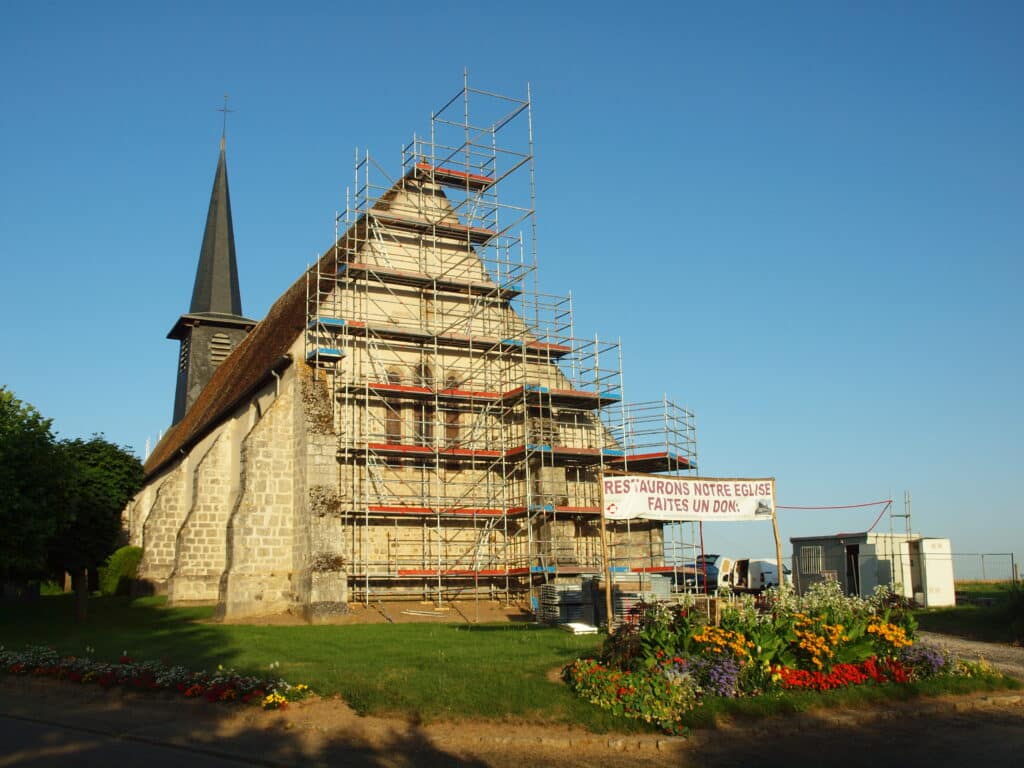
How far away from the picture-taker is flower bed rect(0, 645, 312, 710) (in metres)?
12.2

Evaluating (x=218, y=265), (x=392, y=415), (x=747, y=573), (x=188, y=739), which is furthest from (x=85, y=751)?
(x=218, y=265)

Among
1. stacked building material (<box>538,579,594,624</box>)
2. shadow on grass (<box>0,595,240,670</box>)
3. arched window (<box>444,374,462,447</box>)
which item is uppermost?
arched window (<box>444,374,462,447</box>)

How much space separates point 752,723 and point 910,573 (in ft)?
61.3

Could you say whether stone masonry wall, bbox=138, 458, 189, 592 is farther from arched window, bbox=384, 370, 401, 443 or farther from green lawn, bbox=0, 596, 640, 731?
arched window, bbox=384, 370, 401, 443

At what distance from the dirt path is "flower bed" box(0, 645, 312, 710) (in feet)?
0.81

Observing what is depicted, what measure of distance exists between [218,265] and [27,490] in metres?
28.6

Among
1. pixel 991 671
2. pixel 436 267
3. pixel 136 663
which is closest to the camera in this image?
pixel 991 671

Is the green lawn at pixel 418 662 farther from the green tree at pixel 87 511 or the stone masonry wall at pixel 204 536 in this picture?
the stone masonry wall at pixel 204 536

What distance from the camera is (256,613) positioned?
80.7 feet

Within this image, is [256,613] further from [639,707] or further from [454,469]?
[639,707]

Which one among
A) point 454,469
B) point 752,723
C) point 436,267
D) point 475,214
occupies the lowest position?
point 752,723

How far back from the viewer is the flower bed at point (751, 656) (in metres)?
11.4

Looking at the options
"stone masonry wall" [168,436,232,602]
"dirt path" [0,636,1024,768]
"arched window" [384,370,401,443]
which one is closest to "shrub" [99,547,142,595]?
"stone masonry wall" [168,436,232,602]

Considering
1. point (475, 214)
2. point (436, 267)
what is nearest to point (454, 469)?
point (436, 267)
